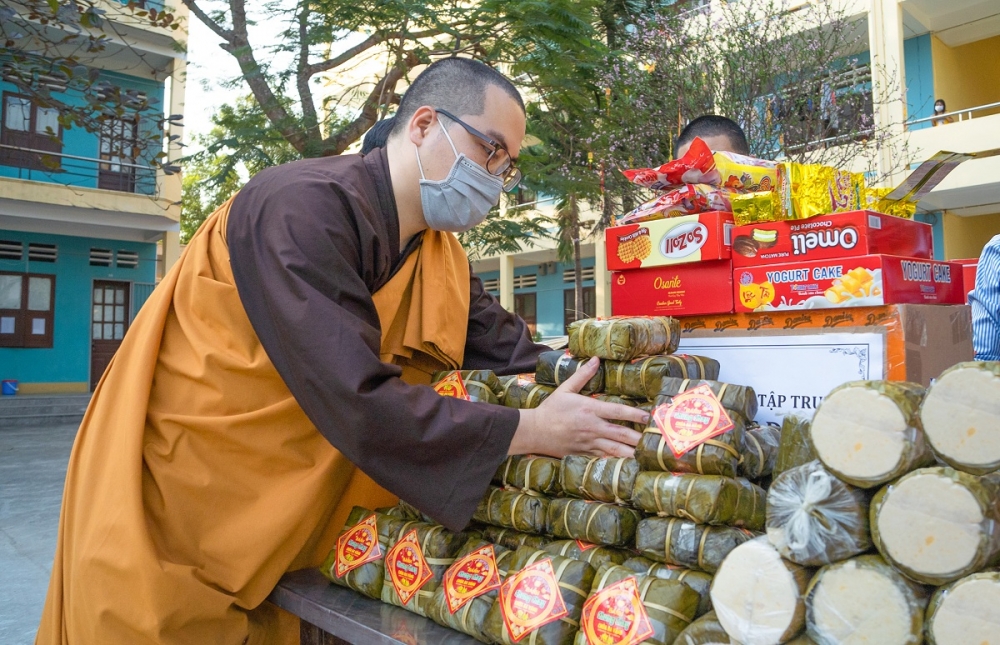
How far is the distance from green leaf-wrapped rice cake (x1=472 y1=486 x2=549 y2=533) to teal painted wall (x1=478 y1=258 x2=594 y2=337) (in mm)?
18000

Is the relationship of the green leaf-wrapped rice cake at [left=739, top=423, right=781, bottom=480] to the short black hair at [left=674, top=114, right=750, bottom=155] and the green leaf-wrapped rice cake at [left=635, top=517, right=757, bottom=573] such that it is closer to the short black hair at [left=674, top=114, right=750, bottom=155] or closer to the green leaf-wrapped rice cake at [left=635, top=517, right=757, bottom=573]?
the green leaf-wrapped rice cake at [left=635, top=517, right=757, bottom=573]

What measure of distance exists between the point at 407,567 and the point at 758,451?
81 centimetres

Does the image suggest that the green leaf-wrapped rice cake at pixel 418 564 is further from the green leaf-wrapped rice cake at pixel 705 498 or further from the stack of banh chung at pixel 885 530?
the stack of banh chung at pixel 885 530

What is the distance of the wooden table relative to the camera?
1457 mm

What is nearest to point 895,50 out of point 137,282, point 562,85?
point 562,85

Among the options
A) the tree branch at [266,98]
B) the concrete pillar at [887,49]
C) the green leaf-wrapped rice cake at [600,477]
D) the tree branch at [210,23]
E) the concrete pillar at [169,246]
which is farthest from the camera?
the concrete pillar at [169,246]

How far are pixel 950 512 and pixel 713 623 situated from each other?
16.1 inches

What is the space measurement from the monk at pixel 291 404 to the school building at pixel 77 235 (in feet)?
43.2

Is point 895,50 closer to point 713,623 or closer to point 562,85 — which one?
point 562,85

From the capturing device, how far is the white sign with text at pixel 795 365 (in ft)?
5.10

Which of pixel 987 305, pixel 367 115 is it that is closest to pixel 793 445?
pixel 987 305

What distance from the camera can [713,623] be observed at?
1.16 meters

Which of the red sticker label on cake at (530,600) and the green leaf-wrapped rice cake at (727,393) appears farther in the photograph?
the green leaf-wrapped rice cake at (727,393)

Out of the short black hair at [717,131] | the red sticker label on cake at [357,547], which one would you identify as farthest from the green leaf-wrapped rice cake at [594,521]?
the short black hair at [717,131]
